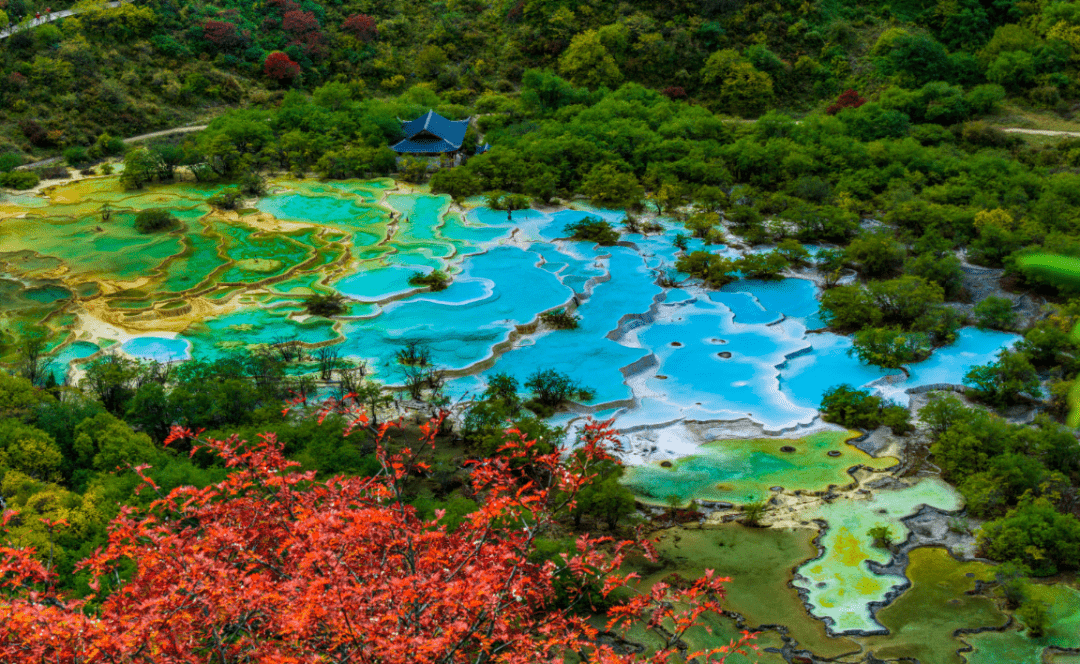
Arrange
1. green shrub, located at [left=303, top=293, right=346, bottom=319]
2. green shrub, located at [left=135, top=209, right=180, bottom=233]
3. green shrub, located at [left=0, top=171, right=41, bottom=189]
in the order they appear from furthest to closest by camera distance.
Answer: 1. green shrub, located at [left=0, top=171, right=41, bottom=189]
2. green shrub, located at [left=135, top=209, right=180, bottom=233]
3. green shrub, located at [left=303, top=293, right=346, bottom=319]

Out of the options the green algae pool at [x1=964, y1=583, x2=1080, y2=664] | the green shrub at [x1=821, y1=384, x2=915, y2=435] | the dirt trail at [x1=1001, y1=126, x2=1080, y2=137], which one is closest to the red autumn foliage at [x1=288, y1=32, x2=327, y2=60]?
the dirt trail at [x1=1001, y1=126, x2=1080, y2=137]

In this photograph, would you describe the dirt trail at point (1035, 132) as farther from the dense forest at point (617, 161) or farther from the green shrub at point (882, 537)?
the green shrub at point (882, 537)

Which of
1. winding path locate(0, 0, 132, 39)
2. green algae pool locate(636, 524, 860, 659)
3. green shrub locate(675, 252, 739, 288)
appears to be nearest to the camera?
green algae pool locate(636, 524, 860, 659)

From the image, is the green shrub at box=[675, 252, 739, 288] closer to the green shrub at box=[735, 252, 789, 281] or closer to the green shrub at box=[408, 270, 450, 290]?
the green shrub at box=[735, 252, 789, 281]

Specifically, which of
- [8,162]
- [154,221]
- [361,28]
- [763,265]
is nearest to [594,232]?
[763,265]

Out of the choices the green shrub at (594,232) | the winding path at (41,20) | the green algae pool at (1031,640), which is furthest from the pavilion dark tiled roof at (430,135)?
the green algae pool at (1031,640)

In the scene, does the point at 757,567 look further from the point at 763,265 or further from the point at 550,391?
the point at 763,265
